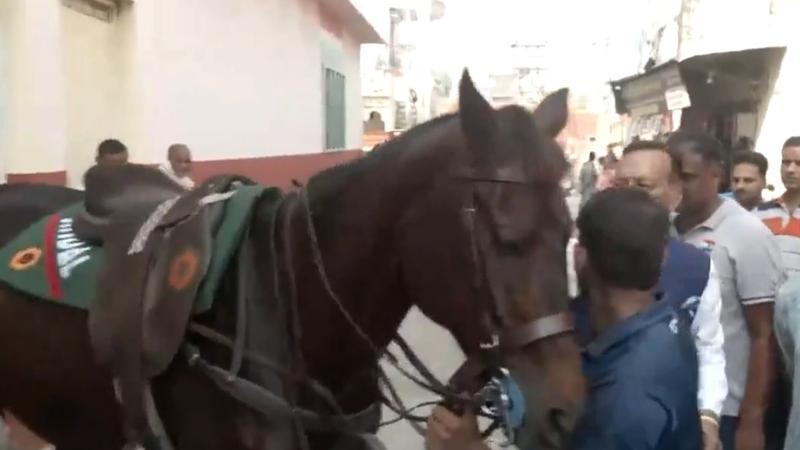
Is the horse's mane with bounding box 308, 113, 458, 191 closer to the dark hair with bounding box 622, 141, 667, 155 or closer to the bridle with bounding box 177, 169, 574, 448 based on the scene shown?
the bridle with bounding box 177, 169, 574, 448

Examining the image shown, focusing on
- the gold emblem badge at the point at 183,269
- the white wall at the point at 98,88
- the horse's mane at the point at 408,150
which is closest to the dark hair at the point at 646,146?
the horse's mane at the point at 408,150

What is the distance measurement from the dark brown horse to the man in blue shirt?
10 centimetres

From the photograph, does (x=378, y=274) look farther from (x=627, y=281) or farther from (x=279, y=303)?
(x=627, y=281)

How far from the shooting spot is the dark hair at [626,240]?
2.57 m

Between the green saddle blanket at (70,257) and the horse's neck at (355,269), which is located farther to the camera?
the green saddle blanket at (70,257)

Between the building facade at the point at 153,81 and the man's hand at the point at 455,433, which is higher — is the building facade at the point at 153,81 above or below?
above

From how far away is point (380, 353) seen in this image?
297cm

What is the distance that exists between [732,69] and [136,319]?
17.9 metres

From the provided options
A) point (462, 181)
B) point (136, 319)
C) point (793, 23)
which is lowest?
point (136, 319)

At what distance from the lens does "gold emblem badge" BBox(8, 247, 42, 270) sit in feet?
12.1

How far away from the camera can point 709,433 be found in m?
3.06

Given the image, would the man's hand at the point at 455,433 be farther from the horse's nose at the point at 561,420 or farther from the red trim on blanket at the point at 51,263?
the red trim on blanket at the point at 51,263

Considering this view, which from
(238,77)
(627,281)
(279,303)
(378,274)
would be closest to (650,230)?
(627,281)

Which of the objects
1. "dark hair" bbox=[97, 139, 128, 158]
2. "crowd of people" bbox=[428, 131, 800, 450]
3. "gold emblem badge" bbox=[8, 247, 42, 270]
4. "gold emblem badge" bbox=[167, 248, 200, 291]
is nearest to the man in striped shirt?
"crowd of people" bbox=[428, 131, 800, 450]
